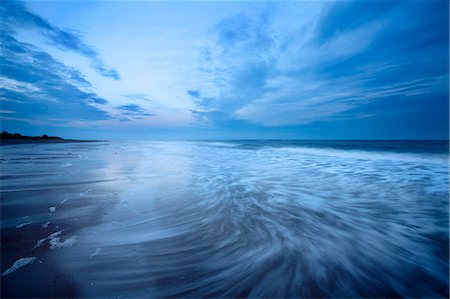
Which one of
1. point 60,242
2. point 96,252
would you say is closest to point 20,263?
point 60,242

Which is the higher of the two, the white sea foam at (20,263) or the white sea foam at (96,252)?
the white sea foam at (20,263)

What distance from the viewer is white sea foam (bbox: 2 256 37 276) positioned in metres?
2.22

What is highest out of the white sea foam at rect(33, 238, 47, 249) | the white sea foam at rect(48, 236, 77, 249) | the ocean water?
the white sea foam at rect(33, 238, 47, 249)

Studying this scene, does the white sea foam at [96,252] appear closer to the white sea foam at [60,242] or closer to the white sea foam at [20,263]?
the white sea foam at [60,242]

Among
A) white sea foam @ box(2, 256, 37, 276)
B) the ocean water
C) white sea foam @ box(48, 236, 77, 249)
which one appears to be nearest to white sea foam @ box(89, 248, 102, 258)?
the ocean water

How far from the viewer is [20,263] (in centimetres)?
236

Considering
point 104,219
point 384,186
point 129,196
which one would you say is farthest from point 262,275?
point 384,186

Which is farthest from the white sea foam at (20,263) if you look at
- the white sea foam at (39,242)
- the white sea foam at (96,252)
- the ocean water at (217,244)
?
the white sea foam at (96,252)

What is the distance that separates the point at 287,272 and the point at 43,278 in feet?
9.00

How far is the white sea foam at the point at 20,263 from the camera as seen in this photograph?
2225mm

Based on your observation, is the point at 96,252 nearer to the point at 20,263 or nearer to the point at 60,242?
the point at 60,242

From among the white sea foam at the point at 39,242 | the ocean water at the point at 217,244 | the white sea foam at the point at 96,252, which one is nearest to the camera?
the ocean water at the point at 217,244

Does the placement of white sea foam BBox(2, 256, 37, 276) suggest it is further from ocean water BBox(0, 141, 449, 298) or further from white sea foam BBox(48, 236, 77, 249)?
white sea foam BBox(48, 236, 77, 249)

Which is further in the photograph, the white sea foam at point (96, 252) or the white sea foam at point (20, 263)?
the white sea foam at point (96, 252)
